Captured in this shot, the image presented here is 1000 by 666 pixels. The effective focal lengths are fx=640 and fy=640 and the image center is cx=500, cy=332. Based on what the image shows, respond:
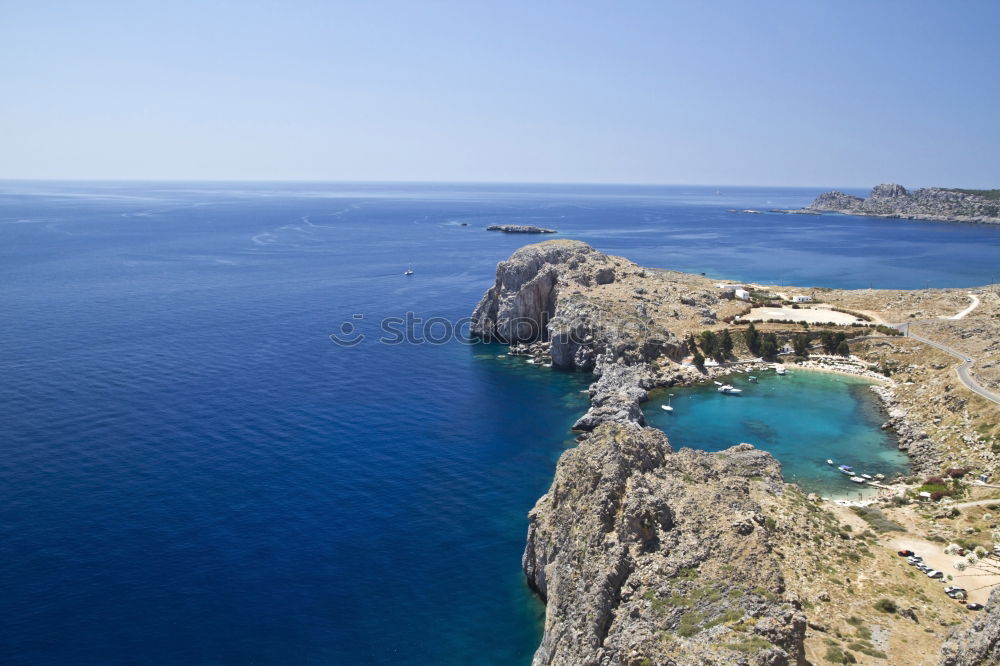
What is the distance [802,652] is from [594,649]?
932 cm

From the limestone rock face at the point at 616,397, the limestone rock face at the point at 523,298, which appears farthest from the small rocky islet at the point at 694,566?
the limestone rock face at the point at 523,298

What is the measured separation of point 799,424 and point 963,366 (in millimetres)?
26602

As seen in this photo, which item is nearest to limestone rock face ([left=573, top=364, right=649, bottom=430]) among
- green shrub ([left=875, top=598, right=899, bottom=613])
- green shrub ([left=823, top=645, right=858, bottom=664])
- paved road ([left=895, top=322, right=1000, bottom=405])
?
green shrub ([left=875, top=598, right=899, bottom=613])

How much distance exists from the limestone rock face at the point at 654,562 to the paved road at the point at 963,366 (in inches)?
1651

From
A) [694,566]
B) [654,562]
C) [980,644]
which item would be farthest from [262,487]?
[980,644]

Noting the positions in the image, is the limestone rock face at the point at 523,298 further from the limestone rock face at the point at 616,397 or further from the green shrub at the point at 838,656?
the green shrub at the point at 838,656

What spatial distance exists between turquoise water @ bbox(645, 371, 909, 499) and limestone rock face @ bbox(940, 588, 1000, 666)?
33117 millimetres

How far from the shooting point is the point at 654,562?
33219 millimetres

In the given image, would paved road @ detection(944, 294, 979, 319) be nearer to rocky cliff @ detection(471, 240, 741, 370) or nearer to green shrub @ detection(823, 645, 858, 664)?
rocky cliff @ detection(471, 240, 741, 370)

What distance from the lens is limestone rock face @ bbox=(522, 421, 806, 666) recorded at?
27594 millimetres

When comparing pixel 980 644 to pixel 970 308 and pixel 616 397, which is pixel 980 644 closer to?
pixel 616 397

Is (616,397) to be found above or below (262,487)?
above

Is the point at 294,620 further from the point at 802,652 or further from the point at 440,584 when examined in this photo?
the point at 802,652

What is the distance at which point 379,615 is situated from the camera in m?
41.0
